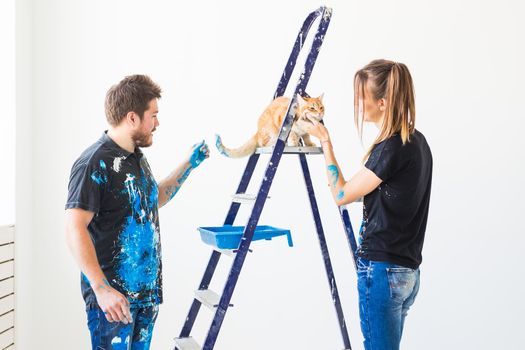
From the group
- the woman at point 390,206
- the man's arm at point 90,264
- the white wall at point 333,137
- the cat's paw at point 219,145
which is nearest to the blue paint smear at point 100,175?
the man's arm at point 90,264

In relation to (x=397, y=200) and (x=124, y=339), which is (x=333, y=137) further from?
(x=124, y=339)

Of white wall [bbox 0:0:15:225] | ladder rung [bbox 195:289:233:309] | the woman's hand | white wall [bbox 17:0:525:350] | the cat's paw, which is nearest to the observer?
the woman's hand

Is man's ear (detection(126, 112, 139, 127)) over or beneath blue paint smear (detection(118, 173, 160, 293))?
over

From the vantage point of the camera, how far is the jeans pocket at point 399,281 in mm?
1935

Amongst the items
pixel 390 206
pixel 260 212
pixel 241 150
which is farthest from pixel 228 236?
pixel 390 206

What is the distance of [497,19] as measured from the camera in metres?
3.50

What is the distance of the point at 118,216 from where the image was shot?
1938 millimetres

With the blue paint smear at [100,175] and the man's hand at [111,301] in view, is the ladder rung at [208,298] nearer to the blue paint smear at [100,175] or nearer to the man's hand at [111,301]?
the man's hand at [111,301]

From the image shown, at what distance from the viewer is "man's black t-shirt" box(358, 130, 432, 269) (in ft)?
6.39

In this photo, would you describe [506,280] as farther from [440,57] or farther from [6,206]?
[6,206]

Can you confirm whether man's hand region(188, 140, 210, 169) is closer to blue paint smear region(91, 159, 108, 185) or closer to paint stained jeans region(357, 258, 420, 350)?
blue paint smear region(91, 159, 108, 185)

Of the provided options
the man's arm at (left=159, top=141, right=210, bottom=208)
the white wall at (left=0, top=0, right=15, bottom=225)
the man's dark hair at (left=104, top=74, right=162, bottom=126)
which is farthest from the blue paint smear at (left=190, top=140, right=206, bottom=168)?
the white wall at (left=0, top=0, right=15, bottom=225)

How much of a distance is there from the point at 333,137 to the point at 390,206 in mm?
1605

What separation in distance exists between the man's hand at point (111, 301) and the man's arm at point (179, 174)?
54 centimetres
